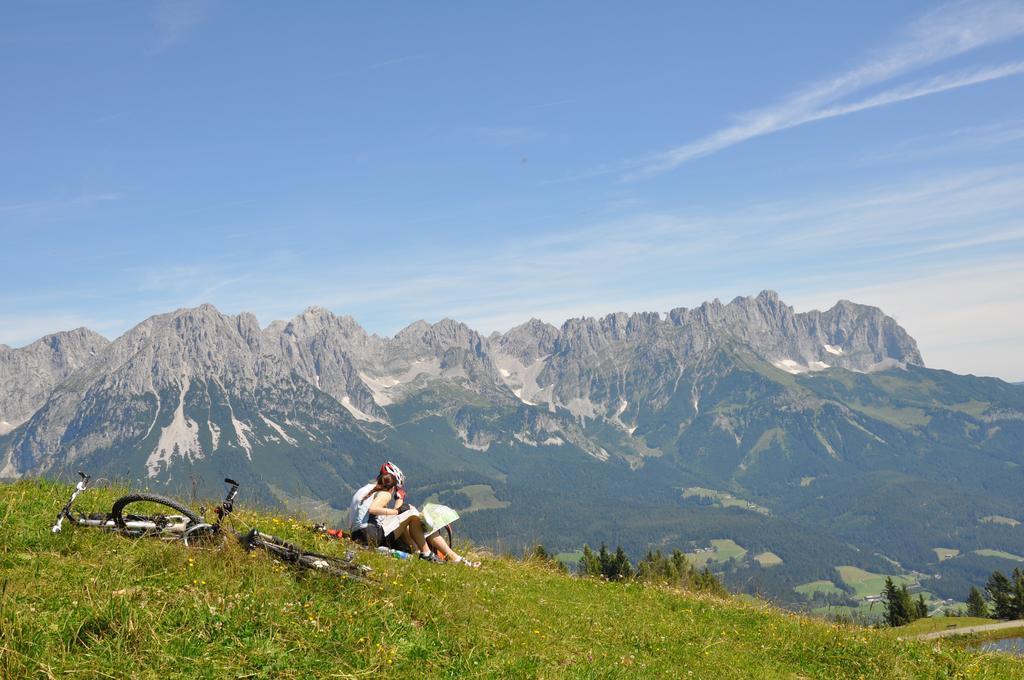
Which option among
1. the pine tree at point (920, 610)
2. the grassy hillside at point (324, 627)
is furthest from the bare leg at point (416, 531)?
the pine tree at point (920, 610)

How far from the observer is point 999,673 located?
1491 cm

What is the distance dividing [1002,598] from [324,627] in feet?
292

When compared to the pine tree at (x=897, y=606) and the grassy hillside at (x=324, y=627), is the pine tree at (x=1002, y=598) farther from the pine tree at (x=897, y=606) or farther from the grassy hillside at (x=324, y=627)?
the grassy hillside at (x=324, y=627)

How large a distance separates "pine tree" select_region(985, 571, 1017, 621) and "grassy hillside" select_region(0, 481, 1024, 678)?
62.7 meters

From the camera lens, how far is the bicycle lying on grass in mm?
11344

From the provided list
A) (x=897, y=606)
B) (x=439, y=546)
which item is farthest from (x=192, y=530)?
(x=897, y=606)

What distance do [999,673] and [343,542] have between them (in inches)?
587

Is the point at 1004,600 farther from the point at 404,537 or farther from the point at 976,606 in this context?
the point at 404,537

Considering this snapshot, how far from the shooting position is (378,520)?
16.3 m

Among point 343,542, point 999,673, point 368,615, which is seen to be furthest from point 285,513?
point 999,673

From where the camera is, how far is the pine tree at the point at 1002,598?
66094 mm

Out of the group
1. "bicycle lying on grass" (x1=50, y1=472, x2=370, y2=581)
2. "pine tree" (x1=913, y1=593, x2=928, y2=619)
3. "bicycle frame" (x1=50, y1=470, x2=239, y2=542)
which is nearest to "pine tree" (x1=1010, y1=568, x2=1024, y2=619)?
"pine tree" (x1=913, y1=593, x2=928, y2=619)

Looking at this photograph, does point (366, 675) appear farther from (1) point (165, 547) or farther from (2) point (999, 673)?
(2) point (999, 673)

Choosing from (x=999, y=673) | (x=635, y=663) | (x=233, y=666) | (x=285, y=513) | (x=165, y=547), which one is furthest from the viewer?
(x=285, y=513)
